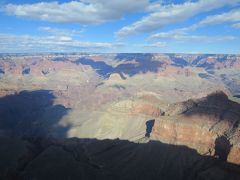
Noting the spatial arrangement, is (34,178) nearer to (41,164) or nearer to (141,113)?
(41,164)

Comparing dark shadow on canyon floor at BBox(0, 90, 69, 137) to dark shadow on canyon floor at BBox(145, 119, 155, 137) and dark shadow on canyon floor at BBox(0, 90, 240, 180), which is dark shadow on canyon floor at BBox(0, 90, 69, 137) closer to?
dark shadow on canyon floor at BBox(145, 119, 155, 137)

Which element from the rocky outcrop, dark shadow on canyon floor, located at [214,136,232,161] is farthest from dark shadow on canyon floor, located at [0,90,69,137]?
dark shadow on canyon floor, located at [214,136,232,161]

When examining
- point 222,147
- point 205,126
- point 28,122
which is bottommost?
point 28,122

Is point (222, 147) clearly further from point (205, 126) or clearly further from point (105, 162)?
point (105, 162)

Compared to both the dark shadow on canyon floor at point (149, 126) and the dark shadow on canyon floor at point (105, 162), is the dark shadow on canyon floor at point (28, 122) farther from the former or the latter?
the dark shadow on canyon floor at point (105, 162)

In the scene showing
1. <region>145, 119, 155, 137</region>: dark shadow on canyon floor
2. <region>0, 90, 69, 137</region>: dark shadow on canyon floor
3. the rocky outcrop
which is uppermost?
the rocky outcrop

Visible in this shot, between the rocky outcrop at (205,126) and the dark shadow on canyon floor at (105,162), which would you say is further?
the rocky outcrop at (205,126)

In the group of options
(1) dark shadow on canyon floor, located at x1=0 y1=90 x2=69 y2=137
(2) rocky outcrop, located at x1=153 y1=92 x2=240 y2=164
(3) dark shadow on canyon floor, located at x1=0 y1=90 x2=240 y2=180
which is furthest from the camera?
(1) dark shadow on canyon floor, located at x1=0 y1=90 x2=69 y2=137

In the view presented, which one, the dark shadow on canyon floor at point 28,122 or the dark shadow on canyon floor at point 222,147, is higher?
the dark shadow on canyon floor at point 222,147

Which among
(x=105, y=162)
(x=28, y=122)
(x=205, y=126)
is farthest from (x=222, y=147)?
(x=28, y=122)

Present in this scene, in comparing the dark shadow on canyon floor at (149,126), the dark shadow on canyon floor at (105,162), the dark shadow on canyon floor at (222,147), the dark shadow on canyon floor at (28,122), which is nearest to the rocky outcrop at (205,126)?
the dark shadow on canyon floor at (222,147)

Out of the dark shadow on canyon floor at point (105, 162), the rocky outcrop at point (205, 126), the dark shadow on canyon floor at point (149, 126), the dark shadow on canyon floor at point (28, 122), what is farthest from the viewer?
the dark shadow on canyon floor at point (28, 122)
